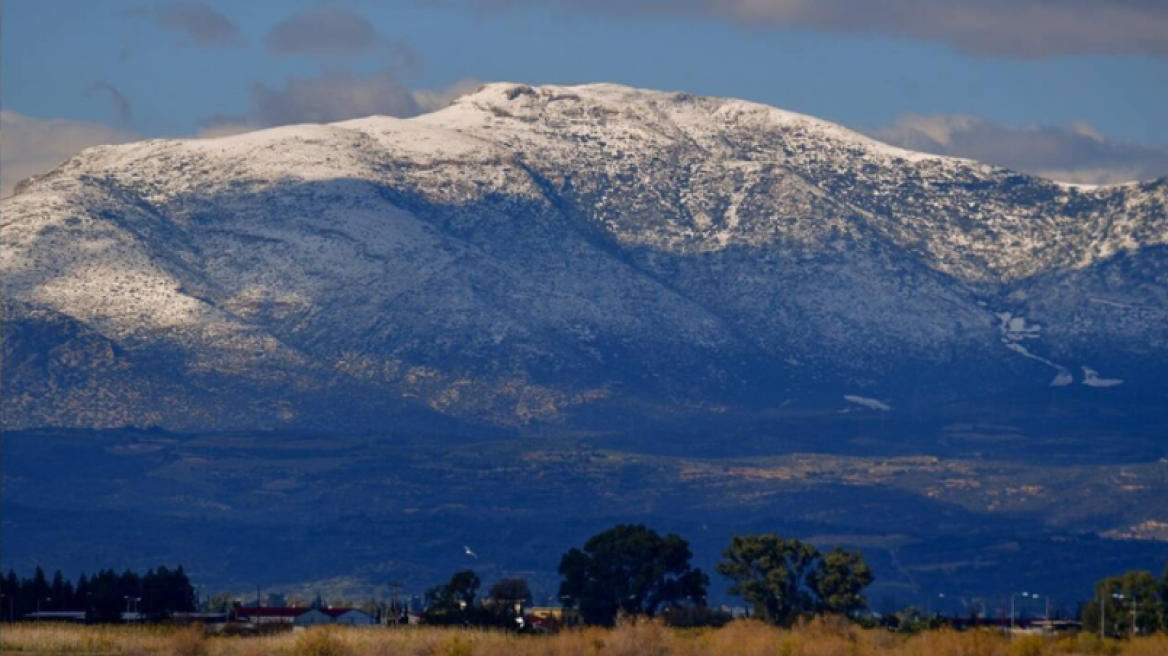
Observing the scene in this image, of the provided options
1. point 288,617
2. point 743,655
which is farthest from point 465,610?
point 743,655

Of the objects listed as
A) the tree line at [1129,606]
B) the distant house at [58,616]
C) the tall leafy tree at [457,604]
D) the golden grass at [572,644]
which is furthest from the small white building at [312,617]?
the tree line at [1129,606]

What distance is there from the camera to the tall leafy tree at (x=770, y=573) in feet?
459

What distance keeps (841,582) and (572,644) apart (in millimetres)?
42765

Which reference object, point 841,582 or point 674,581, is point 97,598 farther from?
point 841,582

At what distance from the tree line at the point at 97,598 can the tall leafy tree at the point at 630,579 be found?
77.4 feet

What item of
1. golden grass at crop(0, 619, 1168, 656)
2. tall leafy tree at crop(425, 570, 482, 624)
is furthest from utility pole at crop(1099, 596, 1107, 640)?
tall leafy tree at crop(425, 570, 482, 624)

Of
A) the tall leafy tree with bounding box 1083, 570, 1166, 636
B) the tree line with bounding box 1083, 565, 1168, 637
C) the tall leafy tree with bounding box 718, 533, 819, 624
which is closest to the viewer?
the tree line with bounding box 1083, 565, 1168, 637

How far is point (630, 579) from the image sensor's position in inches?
5591

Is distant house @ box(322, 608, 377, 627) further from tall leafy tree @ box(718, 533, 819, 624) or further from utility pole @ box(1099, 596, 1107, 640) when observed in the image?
utility pole @ box(1099, 596, 1107, 640)

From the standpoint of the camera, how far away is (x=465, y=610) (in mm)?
135125

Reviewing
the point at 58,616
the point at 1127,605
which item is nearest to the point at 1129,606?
the point at 1127,605

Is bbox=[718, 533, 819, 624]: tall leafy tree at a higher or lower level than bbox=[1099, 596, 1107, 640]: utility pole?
higher

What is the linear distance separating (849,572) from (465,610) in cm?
2204

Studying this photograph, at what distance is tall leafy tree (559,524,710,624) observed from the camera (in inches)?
5541
